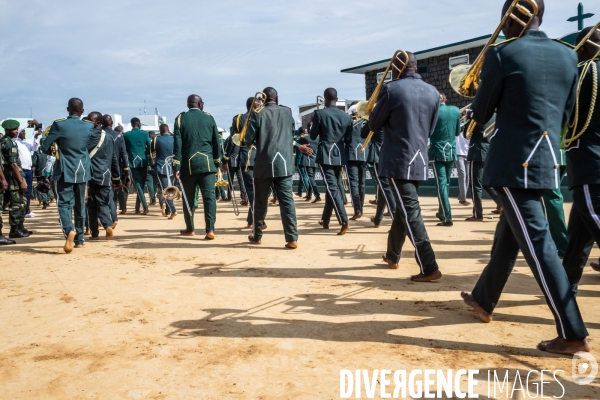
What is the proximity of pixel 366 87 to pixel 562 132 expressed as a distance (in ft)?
84.2

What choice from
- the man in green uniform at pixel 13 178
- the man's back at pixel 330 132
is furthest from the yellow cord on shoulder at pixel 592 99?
the man in green uniform at pixel 13 178

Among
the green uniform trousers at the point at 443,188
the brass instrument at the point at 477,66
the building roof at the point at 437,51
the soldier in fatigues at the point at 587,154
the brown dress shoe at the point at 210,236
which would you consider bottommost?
the brown dress shoe at the point at 210,236

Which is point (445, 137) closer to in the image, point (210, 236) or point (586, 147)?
point (210, 236)

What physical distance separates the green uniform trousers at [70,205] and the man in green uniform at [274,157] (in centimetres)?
249

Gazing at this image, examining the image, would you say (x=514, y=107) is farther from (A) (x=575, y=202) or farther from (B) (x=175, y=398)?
(B) (x=175, y=398)

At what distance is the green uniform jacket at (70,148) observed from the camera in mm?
7746

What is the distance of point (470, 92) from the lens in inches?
171

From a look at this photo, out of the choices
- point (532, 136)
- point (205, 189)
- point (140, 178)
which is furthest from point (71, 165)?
point (532, 136)

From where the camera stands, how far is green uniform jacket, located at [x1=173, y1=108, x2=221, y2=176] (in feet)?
27.7

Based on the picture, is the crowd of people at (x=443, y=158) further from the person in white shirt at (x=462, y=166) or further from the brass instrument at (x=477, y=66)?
the person in white shirt at (x=462, y=166)

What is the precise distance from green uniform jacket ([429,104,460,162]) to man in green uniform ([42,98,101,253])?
529 cm

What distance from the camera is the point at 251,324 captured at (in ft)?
13.4

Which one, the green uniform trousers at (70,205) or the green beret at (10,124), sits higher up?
the green beret at (10,124)

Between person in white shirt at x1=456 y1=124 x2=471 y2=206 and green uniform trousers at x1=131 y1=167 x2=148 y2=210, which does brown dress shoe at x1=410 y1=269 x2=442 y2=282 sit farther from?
green uniform trousers at x1=131 y1=167 x2=148 y2=210
